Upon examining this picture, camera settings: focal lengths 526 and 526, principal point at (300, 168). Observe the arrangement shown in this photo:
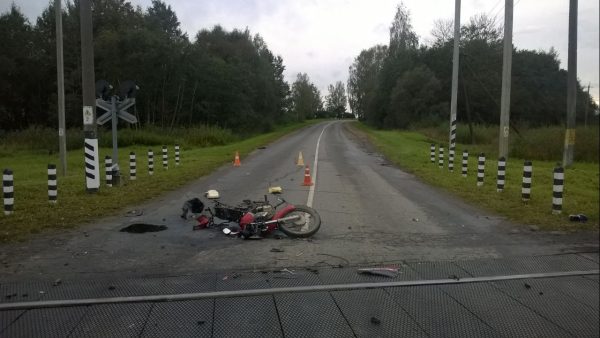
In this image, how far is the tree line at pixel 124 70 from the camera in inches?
1071

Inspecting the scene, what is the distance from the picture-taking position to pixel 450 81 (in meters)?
59.3

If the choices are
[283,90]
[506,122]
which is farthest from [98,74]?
[283,90]

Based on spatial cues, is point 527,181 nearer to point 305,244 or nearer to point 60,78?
point 305,244

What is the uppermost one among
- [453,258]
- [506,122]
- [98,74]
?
[98,74]

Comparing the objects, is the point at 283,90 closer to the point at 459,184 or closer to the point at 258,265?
the point at 459,184

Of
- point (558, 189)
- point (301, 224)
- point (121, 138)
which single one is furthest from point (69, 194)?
point (121, 138)

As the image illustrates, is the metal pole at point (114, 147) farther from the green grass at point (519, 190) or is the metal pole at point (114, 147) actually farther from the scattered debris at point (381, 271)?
the scattered debris at point (381, 271)

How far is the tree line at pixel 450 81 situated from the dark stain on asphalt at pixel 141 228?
3077 cm

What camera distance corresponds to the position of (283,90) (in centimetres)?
9331

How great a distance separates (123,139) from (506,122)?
A: 23.6 metres

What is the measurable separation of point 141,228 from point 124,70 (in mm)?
26181

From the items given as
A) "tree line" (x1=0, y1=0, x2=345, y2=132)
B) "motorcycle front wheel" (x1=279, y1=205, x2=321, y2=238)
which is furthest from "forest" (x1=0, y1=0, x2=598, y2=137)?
"motorcycle front wheel" (x1=279, y1=205, x2=321, y2=238)

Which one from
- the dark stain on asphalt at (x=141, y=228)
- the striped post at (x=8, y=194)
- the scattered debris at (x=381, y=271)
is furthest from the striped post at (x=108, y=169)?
the scattered debris at (x=381, y=271)

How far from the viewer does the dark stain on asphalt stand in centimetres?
860
